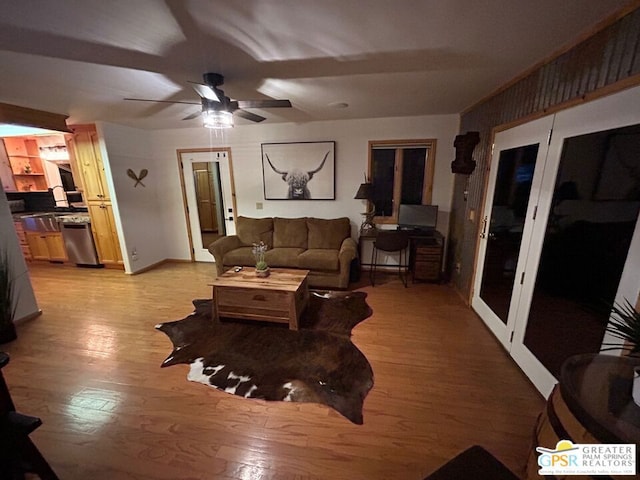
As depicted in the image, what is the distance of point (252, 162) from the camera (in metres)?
→ 4.45

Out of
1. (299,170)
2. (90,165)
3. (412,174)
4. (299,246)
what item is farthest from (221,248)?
(412,174)

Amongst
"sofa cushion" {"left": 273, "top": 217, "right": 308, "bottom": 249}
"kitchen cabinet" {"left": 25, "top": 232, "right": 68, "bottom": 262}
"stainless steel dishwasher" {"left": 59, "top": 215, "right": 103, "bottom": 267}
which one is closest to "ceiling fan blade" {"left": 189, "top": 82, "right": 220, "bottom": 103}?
"sofa cushion" {"left": 273, "top": 217, "right": 308, "bottom": 249}

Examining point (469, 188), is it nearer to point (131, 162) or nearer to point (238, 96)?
point (238, 96)

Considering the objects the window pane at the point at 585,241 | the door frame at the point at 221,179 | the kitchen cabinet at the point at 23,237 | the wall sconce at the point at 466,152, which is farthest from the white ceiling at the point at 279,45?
the kitchen cabinet at the point at 23,237

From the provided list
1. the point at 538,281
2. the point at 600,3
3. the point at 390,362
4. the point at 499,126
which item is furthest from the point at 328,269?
the point at 600,3

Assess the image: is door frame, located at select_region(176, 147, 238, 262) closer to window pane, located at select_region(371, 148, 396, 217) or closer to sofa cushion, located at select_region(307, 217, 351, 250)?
sofa cushion, located at select_region(307, 217, 351, 250)

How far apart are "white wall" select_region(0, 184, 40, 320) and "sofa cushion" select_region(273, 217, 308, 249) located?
117 inches

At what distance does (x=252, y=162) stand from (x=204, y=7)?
10.4 feet

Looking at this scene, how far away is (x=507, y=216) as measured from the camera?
2.43 metres

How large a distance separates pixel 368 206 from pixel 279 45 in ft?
9.14

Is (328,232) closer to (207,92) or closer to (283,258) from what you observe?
(283,258)

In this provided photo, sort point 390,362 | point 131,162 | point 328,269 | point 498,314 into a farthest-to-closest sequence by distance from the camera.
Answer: point 131,162, point 328,269, point 498,314, point 390,362

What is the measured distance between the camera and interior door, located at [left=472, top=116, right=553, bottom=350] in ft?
6.79

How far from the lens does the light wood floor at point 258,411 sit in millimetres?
1474
